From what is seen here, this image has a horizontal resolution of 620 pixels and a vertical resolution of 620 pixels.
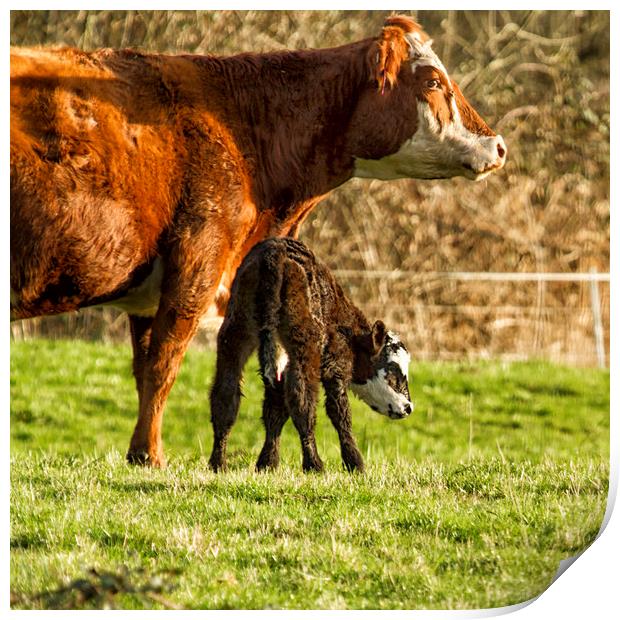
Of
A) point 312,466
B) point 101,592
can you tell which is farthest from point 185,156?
point 101,592

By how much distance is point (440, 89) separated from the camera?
6.55 m

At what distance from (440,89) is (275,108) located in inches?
36.4

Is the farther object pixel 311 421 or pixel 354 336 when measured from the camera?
pixel 354 336

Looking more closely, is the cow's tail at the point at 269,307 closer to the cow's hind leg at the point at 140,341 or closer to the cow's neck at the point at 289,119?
the cow's neck at the point at 289,119

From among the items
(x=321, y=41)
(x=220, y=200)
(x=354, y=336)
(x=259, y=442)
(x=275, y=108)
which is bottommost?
(x=259, y=442)

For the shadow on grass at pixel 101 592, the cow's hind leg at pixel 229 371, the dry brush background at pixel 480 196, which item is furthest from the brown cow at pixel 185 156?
the shadow on grass at pixel 101 592

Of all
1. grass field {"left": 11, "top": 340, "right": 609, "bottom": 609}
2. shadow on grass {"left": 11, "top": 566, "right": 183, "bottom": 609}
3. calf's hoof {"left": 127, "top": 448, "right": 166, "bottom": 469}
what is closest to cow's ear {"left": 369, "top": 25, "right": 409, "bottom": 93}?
grass field {"left": 11, "top": 340, "right": 609, "bottom": 609}

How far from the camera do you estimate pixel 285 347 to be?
639 cm

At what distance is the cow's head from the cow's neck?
0.19 meters

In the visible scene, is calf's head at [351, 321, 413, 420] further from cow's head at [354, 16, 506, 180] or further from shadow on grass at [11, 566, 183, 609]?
shadow on grass at [11, 566, 183, 609]

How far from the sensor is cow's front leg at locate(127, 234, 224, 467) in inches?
259

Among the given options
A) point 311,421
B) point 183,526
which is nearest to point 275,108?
point 311,421

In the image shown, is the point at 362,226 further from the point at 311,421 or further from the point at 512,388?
the point at 311,421

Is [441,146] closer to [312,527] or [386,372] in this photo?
[386,372]
